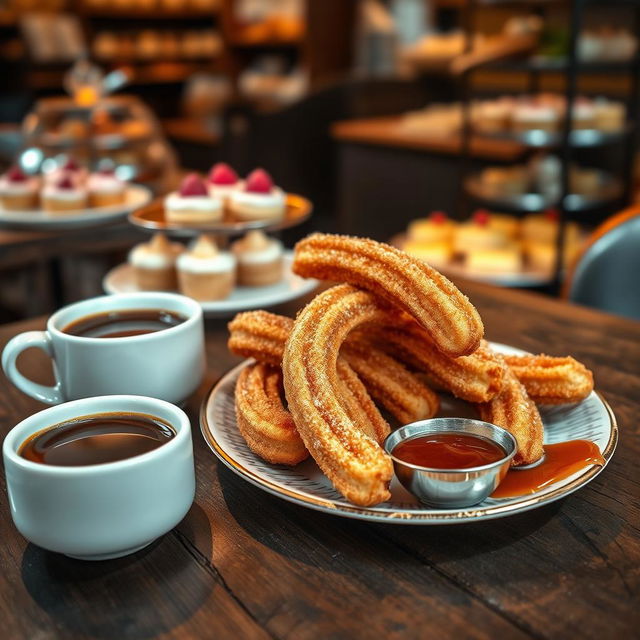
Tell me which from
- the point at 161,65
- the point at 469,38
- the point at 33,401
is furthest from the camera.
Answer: the point at 161,65

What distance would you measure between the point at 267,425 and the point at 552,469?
10.4 inches

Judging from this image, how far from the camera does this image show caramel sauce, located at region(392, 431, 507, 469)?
0.65m

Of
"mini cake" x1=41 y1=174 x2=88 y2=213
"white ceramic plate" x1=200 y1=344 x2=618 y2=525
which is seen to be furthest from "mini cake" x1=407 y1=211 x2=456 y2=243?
"white ceramic plate" x1=200 y1=344 x2=618 y2=525

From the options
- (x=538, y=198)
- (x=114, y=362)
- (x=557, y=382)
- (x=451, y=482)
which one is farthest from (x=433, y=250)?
(x=451, y=482)

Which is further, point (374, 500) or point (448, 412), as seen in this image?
point (448, 412)

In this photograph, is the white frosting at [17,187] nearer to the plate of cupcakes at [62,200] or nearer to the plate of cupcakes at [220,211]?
the plate of cupcakes at [62,200]

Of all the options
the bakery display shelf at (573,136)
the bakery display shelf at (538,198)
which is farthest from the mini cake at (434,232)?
the bakery display shelf at (573,136)

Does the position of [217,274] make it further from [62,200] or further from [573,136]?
[573,136]

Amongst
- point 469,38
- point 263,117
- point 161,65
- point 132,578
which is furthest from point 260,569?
point 161,65

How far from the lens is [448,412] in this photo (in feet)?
2.76

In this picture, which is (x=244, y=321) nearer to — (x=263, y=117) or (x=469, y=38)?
(x=469, y=38)

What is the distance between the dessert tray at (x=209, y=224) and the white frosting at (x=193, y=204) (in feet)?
0.09

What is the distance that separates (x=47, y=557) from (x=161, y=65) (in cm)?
605

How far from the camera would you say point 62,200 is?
1802 millimetres
